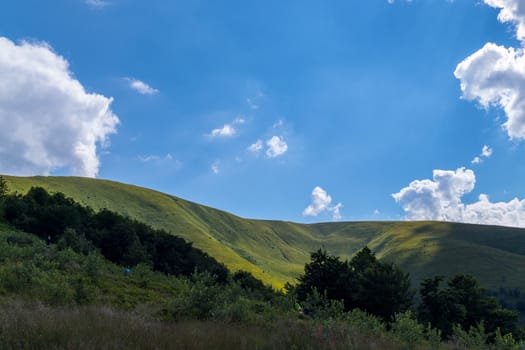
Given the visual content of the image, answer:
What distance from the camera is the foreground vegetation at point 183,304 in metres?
5.69

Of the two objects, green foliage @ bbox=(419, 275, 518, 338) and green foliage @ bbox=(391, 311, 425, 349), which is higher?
green foliage @ bbox=(391, 311, 425, 349)

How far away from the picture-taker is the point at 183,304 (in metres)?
9.98

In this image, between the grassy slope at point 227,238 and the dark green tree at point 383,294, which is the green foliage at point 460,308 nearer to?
the dark green tree at point 383,294

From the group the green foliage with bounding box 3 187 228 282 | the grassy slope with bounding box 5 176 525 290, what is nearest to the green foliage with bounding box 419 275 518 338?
the green foliage with bounding box 3 187 228 282

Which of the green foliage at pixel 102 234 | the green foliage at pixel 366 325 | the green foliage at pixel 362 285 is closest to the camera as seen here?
the green foliage at pixel 366 325

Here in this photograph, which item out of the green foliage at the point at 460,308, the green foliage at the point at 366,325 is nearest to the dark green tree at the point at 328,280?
the green foliage at the point at 460,308

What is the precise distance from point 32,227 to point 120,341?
1679 inches

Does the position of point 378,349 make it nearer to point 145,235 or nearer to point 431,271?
point 145,235

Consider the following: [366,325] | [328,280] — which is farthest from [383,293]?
[366,325]

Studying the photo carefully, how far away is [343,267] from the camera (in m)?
34.8

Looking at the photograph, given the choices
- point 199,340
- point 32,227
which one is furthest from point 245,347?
point 32,227

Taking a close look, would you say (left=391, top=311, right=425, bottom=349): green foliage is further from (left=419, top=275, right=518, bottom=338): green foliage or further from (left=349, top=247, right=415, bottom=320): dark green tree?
(left=419, top=275, right=518, bottom=338): green foliage

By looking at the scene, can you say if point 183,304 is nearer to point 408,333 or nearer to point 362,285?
point 408,333

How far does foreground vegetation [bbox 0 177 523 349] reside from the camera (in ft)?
18.7
